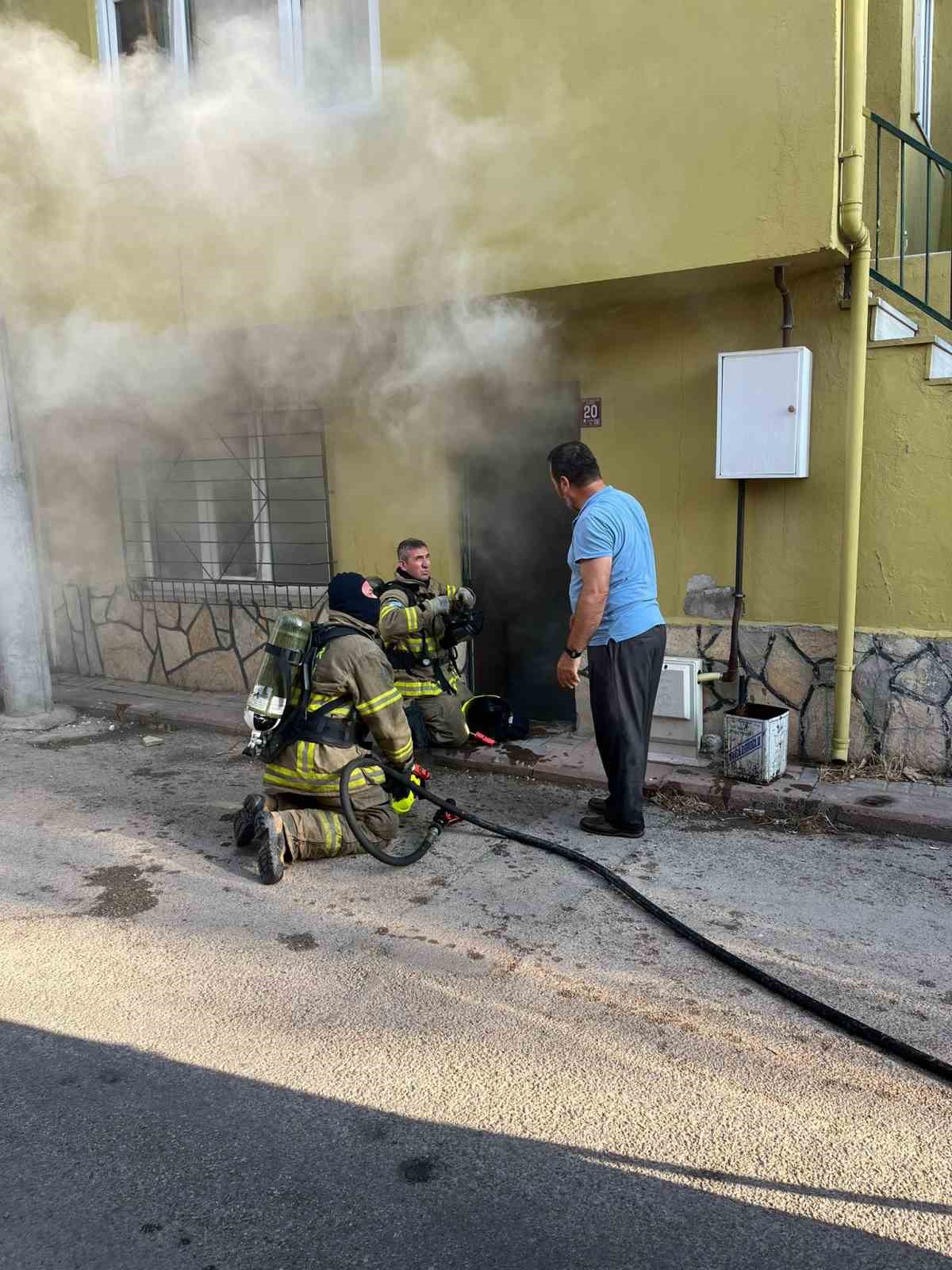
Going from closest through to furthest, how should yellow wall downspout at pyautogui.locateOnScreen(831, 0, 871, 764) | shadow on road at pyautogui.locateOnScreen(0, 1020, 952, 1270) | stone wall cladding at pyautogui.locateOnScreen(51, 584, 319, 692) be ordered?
shadow on road at pyautogui.locateOnScreen(0, 1020, 952, 1270) < yellow wall downspout at pyautogui.locateOnScreen(831, 0, 871, 764) < stone wall cladding at pyautogui.locateOnScreen(51, 584, 319, 692)

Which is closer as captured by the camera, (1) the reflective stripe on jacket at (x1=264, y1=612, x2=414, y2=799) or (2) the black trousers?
(1) the reflective stripe on jacket at (x1=264, y1=612, x2=414, y2=799)

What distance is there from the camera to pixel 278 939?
3803 millimetres

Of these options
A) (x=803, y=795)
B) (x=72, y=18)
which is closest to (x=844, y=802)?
(x=803, y=795)

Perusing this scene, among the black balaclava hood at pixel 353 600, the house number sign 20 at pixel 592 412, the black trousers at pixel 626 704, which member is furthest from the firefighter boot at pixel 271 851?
the house number sign 20 at pixel 592 412

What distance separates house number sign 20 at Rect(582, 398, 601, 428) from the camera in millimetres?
6258

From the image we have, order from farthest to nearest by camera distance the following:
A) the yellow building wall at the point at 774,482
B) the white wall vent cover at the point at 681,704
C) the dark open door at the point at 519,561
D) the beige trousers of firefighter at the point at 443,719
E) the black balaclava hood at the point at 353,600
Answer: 1. the dark open door at the point at 519,561
2. the beige trousers of firefighter at the point at 443,719
3. the white wall vent cover at the point at 681,704
4. the yellow building wall at the point at 774,482
5. the black balaclava hood at the point at 353,600

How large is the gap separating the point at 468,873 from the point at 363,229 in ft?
13.5

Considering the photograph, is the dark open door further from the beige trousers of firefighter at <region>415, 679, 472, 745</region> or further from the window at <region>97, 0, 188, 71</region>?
the window at <region>97, 0, 188, 71</region>

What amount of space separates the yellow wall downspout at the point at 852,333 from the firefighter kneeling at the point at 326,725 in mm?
2564

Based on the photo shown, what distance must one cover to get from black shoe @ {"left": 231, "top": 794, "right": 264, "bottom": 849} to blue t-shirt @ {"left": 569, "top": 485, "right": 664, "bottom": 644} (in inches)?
69.9

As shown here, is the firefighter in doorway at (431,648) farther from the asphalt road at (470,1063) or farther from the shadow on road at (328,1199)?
the shadow on road at (328,1199)

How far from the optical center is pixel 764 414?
5.48m

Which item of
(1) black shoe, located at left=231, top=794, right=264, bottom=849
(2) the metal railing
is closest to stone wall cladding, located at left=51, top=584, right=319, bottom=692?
(1) black shoe, located at left=231, top=794, right=264, bottom=849

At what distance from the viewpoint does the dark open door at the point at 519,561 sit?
6973 millimetres
